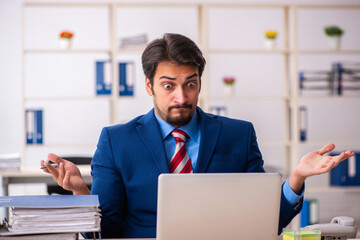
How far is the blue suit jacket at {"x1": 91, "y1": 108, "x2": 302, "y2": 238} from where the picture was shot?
1.74m

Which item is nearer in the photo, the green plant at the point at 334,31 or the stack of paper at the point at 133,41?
the stack of paper at the point at 133,41

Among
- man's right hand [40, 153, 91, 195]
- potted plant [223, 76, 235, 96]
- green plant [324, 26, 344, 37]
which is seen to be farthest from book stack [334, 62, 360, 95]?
man's right hand [40, 153, 91, 195]

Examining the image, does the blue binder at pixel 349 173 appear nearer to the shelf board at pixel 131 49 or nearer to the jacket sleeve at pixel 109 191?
Result: the shelf board at pixel 131 49

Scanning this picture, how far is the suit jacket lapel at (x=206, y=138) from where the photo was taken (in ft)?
5.90

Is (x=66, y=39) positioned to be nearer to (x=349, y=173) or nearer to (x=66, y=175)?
(x=349, y=173)

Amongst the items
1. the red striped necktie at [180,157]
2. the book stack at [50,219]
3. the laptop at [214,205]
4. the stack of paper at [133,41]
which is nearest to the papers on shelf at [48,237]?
the book stack at [50,219]

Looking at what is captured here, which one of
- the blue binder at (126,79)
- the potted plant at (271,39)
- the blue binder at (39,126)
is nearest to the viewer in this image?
the blue binder at (39,126)

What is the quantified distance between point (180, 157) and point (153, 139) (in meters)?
0.12

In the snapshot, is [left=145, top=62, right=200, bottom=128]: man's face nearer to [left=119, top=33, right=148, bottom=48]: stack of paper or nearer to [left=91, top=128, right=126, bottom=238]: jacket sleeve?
[left=91, top=128, right=126, bottom=238]: jacket sleeve

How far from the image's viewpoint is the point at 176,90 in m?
1.75

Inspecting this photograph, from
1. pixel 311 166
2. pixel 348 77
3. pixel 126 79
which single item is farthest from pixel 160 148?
pixel 348 77

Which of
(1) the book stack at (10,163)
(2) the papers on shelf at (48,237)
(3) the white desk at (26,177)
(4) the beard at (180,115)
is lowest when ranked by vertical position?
(3) the white desk at (26,177)

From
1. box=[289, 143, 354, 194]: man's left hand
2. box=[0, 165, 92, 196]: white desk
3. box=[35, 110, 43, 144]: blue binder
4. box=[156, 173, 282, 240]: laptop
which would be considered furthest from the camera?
box=[35, 110, 43, 144]: blue binder

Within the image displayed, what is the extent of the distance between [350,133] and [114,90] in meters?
2.55
